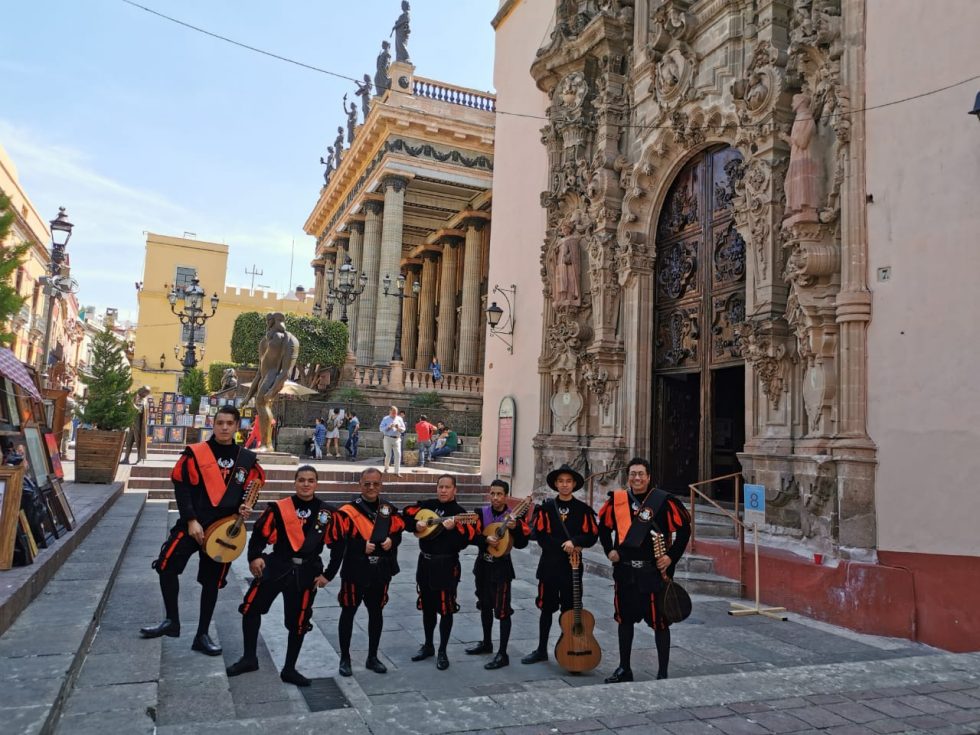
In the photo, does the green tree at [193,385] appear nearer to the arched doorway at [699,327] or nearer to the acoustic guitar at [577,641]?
the arched doorway at [699,327]

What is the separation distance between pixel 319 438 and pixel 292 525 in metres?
18.2

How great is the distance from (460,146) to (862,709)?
105 feet

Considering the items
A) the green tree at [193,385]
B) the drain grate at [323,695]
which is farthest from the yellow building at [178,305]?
the drain grate at [323,695]

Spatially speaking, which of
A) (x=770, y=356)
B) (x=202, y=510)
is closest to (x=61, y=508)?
(x=202, y=510)

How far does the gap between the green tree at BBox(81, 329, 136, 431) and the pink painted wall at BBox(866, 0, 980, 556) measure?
11.9 meters

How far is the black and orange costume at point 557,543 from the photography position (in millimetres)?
5738

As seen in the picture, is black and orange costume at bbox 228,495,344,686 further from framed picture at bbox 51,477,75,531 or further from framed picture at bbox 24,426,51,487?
framed picture at bbox 51,477,75,531

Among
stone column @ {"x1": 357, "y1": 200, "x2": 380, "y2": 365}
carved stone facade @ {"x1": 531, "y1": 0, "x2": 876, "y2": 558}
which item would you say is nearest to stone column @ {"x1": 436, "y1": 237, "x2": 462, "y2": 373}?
stone column @ {"x1": 357, "y1": 200, "x2": 380, "y2": 365}

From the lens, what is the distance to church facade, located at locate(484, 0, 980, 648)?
7590 mm

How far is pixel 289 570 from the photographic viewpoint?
506 cm

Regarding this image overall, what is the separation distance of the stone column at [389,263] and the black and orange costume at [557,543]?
2699 cm

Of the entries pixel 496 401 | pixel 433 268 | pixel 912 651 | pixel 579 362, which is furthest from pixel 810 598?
pixel 433 268

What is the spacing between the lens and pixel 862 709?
430cm

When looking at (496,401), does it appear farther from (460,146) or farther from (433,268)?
(433,268)
